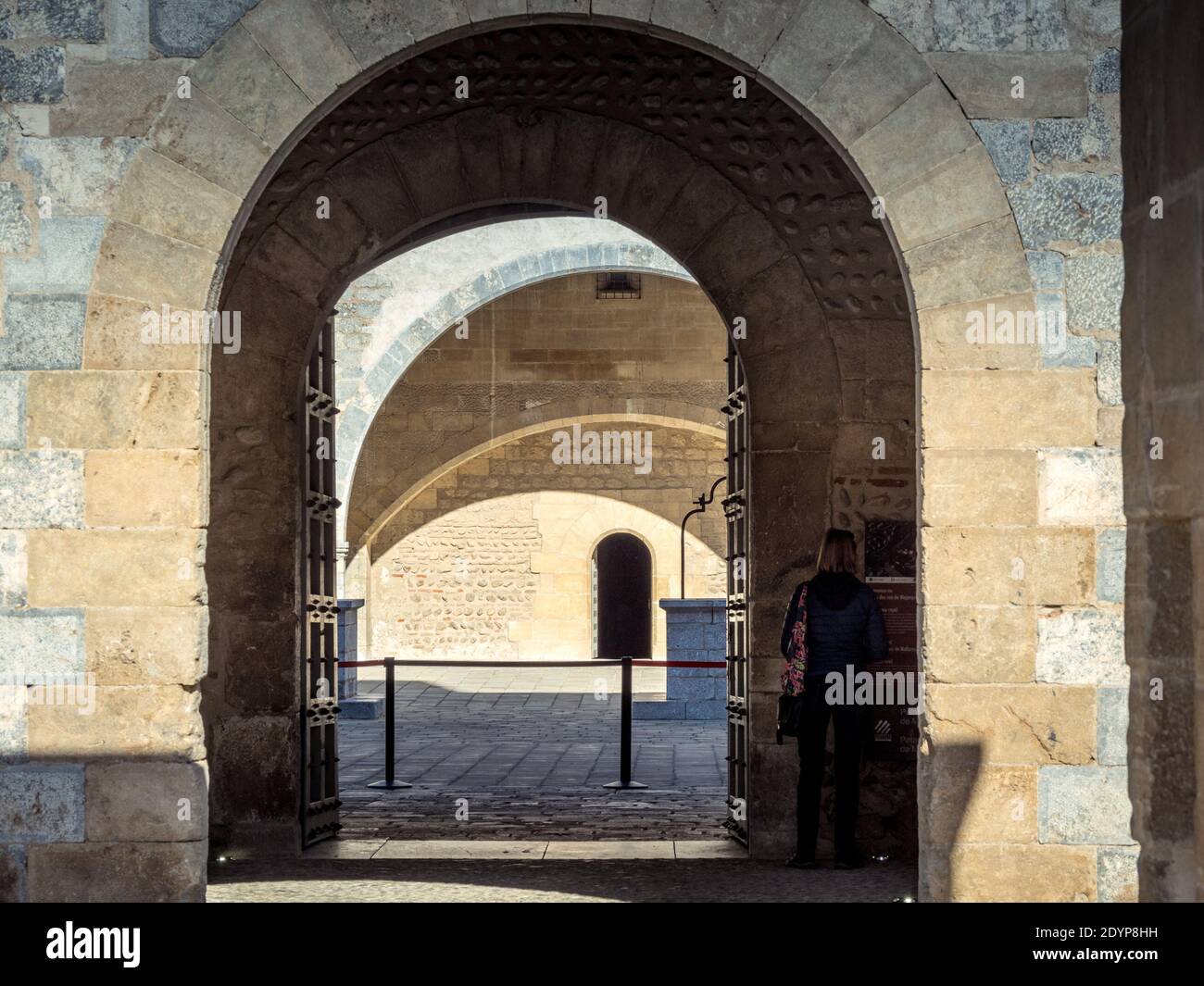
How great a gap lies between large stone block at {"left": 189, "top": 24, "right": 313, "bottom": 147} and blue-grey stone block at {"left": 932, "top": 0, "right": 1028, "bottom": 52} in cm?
183

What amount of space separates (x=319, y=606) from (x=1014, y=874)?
4126 mm

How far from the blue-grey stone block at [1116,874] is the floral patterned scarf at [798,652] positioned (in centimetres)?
Answer: 222

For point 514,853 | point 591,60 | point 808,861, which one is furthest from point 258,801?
point 591,60

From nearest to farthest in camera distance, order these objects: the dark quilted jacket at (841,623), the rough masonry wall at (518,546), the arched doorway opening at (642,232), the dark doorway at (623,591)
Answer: the dark quilted jacket at (841,623), the arched doorway opening at (642,232), the rough masonry wall at (518,546), the dark doorway at (623,591)

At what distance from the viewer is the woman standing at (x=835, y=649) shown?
259 inches

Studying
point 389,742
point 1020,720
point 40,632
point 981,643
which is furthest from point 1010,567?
point 389,742

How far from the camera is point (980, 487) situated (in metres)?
4.58

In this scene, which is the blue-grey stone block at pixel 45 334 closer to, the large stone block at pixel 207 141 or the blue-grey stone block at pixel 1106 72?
the large stone block at pixel 207 141

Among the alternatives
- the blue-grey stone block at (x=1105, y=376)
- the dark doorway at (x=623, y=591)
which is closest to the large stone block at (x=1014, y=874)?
the blue-grey stone block at (x=1105, y=376)

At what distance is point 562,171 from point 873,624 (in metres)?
2.63

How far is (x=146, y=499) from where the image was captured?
14.9 feet

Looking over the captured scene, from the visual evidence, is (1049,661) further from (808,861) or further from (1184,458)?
(808,861)

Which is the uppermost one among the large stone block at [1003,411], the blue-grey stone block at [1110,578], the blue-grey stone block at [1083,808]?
the large stone block at [1003,411]

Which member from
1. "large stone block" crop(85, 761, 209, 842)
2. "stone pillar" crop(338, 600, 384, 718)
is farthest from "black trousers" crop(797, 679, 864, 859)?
"stone pillar" crop(338, 600, 384, 718)
